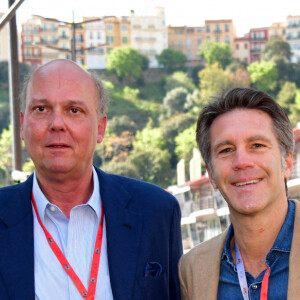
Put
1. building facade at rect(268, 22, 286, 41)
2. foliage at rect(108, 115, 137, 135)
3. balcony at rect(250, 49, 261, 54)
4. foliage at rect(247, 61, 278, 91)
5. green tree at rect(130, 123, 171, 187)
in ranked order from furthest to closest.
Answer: building facade at rect(268, 22, 286, 41)
balcony at rect(250, 49, 261, 54)
foliage at rect(247, 61, 278, 91)
foliage at rect(108, 115, 137, 135)
green tree at rect(130, 123, 171, 187)

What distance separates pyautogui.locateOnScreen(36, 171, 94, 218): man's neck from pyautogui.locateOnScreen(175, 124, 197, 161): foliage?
176 ft

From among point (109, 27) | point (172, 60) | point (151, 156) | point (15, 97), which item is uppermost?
point (109, 27)

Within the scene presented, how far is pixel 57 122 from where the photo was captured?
2.30m

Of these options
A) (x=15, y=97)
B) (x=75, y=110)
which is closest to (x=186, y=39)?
(x=15, y=97)

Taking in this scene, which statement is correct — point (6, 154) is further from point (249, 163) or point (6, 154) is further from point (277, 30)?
point (249, 163)

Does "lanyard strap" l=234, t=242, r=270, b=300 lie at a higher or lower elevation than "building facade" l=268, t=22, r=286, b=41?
lower

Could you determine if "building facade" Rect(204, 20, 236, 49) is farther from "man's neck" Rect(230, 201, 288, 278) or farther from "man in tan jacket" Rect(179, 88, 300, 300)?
"man's neck" Rect(230, 201, 288, 278)

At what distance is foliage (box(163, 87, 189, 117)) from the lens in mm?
64375

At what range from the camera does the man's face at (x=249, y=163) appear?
215 centimetres

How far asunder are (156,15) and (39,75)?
90351mm

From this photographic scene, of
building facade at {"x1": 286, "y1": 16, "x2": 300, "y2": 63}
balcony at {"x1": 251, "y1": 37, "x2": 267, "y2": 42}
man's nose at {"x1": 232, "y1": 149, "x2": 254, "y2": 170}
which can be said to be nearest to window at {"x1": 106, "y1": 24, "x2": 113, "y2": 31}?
balcony at {"x1": 251, "y1": 37, "x2": 267, "y2": 42}

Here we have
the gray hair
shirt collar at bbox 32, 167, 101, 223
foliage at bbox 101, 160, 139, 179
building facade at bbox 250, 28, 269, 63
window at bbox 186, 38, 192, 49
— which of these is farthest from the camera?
window at bbox 186, 38, 192, 49

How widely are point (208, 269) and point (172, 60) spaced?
77.9 m

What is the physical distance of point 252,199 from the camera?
7.02 feet
